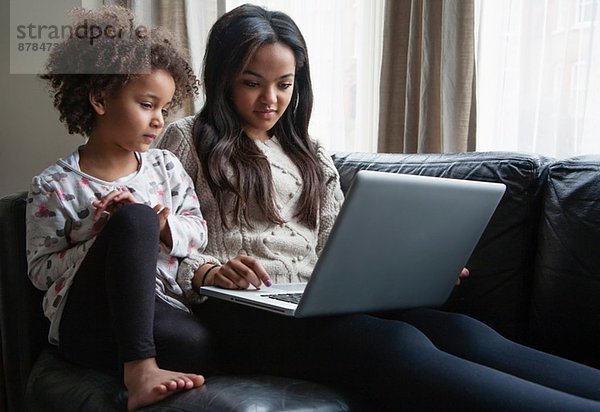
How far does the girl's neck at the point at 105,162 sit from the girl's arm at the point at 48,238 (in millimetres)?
92

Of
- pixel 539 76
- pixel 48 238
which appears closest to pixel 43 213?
pixel 48 238

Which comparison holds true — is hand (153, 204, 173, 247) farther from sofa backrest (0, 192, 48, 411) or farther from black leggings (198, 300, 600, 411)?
sofa backrest (0, 192, 48, 411)

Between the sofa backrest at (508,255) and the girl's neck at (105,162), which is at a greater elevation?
the girl's neck at (105,162)

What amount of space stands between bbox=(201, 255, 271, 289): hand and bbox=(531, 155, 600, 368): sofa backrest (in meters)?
0.59

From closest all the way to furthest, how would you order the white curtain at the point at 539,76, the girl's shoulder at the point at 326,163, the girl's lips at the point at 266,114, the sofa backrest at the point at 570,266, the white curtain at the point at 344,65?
1. the sofa backrest at the point at 570,266
2. the girl's lips at the point at 266,114
3. the girl's shoulder at the point at 326,163
4. the white curtain at the point at 539,76
5. the white curtain at the point at 344,65

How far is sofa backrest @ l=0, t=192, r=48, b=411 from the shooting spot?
1560mm

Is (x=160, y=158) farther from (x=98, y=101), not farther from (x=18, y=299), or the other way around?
(x=18, y=299)

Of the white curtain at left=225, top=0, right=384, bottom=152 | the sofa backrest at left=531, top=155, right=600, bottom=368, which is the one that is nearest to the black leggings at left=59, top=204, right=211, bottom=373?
the sofa backrest at left=531, top=155, right=600, bottom=368

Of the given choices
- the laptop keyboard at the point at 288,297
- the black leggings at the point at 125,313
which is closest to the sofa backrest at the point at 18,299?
the black leggings at the point at 125,313

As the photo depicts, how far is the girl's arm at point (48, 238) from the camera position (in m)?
1.47

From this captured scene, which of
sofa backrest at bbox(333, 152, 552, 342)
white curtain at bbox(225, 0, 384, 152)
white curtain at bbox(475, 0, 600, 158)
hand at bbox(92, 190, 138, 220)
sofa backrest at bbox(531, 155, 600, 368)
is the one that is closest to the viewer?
hand at bbox(92, 190, 138, 220)

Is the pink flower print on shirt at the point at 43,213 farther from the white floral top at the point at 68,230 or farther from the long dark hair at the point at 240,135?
the long dark hair at the point at 240,135

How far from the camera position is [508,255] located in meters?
1.69

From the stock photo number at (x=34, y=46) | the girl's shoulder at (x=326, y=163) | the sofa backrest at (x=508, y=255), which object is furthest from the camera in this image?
the stock photo number at (x=34, y=46)
